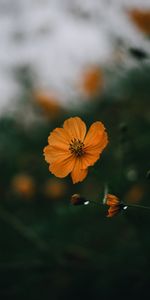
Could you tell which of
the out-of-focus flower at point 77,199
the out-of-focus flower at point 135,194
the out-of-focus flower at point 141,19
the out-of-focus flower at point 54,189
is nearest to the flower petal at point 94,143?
the out-of-focus flower at point 77,199

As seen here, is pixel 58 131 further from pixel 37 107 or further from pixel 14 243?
pixel 37 107

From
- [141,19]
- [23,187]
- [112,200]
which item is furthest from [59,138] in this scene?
[23,187]

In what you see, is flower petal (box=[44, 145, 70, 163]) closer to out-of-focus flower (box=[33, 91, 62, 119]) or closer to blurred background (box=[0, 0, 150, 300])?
blurred background (box=[0, 0, 150, 300])

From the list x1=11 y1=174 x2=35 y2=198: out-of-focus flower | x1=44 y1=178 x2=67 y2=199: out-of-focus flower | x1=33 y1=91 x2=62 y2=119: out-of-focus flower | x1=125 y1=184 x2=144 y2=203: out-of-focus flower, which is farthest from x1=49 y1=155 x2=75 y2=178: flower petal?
x1=33 y1=91 x2=62 y2=119: out-of-focus flower

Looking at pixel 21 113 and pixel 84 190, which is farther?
pixel 21 113

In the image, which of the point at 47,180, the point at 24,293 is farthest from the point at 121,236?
the point at 47,180

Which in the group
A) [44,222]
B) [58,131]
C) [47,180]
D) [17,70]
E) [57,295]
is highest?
[17,70]
